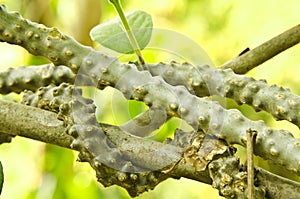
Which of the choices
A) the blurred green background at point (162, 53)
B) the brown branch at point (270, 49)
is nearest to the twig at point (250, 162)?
the brown branch at point (270, 49)

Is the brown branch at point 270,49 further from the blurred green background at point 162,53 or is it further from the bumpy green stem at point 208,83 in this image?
the blurred green background at point 162,53

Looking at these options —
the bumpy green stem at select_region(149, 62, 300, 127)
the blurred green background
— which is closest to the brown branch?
the bumpy green stem at select_region(149, 62, 300, 127)

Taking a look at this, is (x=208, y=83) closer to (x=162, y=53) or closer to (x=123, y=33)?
(x=123, y=33)

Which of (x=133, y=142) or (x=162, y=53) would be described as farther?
(x=162, y=53)

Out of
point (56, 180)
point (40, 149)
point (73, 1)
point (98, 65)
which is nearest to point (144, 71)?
point (98, 65)

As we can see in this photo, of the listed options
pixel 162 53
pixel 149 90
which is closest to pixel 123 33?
pixel 149 90

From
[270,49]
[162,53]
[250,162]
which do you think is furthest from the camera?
[162,53]

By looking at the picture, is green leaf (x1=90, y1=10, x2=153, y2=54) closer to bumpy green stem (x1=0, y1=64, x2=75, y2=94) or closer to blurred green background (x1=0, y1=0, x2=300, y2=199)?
bumpy green stem (x1=0, y1=64, x2=75, y2=94)
